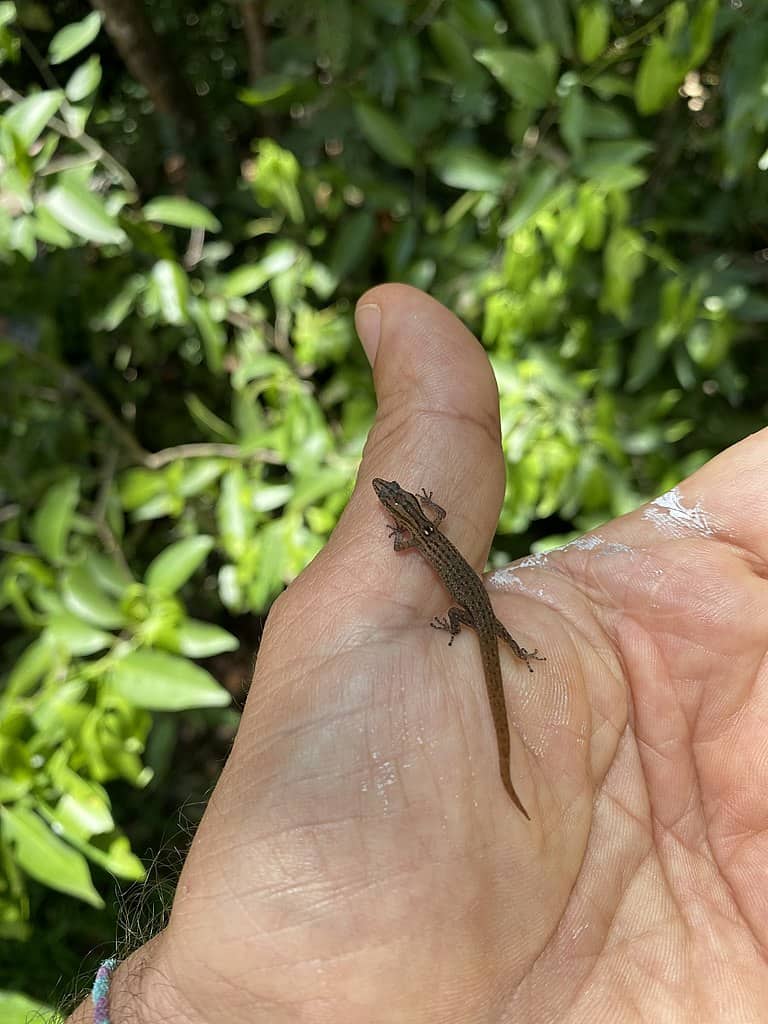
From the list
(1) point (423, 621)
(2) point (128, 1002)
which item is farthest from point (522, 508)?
(2) point (128, 1002)

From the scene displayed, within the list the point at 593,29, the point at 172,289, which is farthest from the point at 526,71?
the point at 172,289

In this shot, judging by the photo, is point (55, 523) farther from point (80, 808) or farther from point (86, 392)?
point (80, 808)

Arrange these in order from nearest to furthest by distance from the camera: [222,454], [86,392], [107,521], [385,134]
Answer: [385,134] → [222,454] → [107,521] → [86,392]

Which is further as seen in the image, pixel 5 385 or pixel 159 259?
pixel 5 385

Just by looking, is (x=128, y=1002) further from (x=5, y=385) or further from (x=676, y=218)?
(x=676, y=218)

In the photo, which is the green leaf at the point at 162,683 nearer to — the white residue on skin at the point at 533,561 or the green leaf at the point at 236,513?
the green leaf at the point at 236,513

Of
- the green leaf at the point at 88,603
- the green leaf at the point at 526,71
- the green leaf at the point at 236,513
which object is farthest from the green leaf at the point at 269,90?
the green leaf at the point at 88,603
